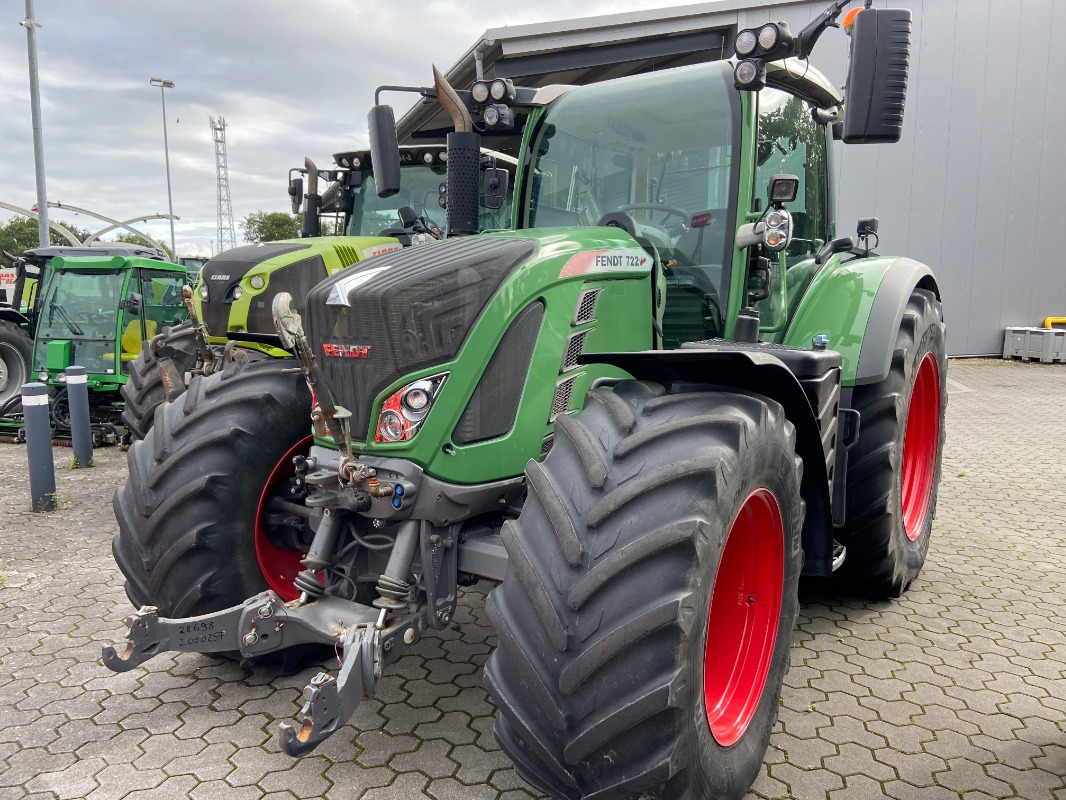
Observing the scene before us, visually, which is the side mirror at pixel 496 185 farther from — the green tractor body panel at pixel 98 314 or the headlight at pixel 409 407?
the green tractor body panel at pixel 98 314

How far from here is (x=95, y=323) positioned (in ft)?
31.0

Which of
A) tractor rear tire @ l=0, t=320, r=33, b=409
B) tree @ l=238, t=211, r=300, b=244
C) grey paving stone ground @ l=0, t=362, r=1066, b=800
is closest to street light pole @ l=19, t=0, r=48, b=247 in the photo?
tractor rear tire @ l=0, t=320, r=33, b=409

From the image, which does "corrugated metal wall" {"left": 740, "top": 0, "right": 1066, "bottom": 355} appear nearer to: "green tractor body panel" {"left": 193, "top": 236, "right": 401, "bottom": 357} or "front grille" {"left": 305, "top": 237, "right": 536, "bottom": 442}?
"green tractor body panel" {"left": 193, "top": 236, "right": 401, "bottom": 357}

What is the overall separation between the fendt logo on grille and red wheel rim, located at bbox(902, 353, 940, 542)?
319 cm

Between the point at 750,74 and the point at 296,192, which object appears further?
the point at 296,192

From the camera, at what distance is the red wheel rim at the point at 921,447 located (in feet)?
14.5

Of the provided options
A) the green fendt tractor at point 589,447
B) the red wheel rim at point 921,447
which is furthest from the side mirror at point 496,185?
the red wheel rim at point 921,447

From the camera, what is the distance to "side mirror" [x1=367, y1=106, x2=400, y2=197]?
3.47 meters

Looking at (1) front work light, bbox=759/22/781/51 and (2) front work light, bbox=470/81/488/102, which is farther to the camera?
(2) front work light, bbox=470/81/488/102

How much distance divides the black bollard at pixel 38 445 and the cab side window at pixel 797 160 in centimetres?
529

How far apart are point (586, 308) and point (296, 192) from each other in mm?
6199

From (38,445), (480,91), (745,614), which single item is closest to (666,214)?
(480,91)

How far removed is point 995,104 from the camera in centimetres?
1531

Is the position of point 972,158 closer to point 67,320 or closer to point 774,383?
point 67,320
